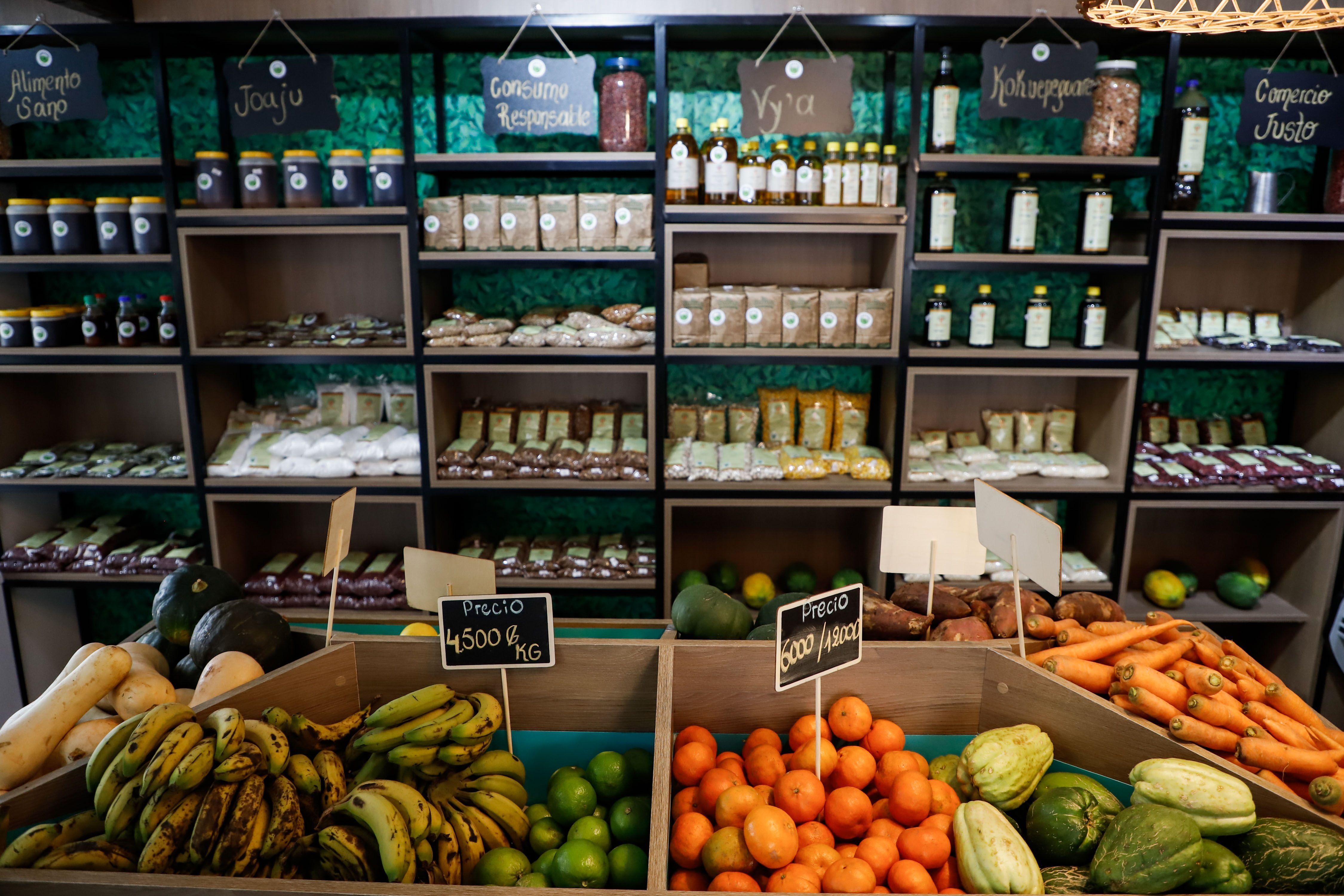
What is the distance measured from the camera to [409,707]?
1.34 m

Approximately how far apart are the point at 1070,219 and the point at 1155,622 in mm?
1837

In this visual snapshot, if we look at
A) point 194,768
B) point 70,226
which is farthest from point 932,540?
point 70,226

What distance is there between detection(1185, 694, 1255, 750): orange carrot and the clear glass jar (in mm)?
2091

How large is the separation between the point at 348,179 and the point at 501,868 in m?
2.27

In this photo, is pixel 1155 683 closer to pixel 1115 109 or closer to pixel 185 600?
pixel 185 600

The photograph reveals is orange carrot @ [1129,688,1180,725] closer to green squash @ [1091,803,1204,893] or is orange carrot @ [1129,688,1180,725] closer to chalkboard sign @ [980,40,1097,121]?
green squash @ [1091,803,1204,893]

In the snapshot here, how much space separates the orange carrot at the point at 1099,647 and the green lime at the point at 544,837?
87cm

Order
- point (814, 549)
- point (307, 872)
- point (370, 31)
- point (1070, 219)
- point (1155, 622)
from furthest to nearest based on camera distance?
point (814, 549) → point (1070, 219) → point (370, 31) → point (1155, 622) → point (307, 872)

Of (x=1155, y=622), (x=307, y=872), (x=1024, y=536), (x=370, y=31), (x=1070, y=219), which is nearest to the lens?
(x=307, y=872)

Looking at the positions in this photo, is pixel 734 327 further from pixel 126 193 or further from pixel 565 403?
pixel 126 193

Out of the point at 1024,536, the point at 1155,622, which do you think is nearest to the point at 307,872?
the point at 1024,536

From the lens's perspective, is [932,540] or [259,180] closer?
[932,540]

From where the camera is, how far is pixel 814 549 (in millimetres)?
3314

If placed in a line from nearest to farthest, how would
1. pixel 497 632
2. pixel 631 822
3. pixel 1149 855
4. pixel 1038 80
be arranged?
pixel 1149 855 < pixel 631 822 < pixel 497 632 < pixel 1038 80
